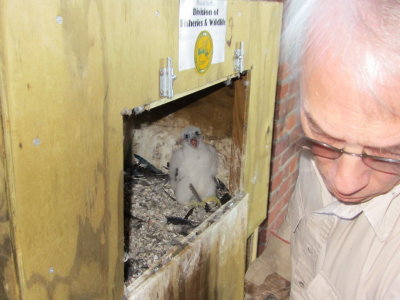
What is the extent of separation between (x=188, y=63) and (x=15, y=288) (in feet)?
2.14

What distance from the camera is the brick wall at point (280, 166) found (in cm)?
220

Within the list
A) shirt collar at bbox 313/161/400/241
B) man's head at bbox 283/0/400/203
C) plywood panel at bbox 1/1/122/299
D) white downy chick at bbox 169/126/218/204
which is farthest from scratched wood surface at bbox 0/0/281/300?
white downy chick at bbox 169/126/218/204

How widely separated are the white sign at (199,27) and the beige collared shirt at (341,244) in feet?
1.32

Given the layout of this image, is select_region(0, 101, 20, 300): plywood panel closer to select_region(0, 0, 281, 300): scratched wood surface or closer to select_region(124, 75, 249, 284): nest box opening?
select_region(0, 0, 281, 300): scratched wood surface

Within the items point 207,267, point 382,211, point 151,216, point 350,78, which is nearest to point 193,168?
point 151,216

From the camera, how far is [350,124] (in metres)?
0.78

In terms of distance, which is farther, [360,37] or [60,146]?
[60,146]

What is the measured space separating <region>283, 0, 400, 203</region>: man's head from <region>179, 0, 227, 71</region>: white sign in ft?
0.95

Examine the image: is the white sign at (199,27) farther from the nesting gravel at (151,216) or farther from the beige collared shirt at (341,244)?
the nesting gravel at (151,216)

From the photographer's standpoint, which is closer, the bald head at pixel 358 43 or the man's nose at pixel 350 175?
the bald head at pixel 358 43

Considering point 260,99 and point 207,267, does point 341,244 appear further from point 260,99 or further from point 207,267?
point 260,99

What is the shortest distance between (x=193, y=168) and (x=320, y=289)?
3.52 feet

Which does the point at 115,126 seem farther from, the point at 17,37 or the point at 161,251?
the point at 161,251

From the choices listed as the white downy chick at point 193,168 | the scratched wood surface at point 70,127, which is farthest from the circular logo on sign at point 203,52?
the white downy chick at point 193,168
